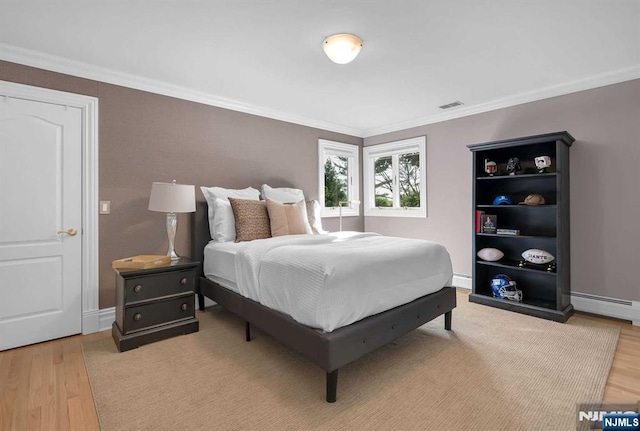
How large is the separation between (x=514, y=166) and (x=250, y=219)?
299 centimetres

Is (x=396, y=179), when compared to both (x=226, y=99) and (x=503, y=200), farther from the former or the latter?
(x=226, y=99)

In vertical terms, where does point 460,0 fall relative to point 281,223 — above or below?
above

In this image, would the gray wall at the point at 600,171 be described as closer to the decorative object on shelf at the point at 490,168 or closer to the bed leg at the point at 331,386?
the decorative object on shelf at the point at 490,168

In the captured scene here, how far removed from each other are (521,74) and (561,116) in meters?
0.82

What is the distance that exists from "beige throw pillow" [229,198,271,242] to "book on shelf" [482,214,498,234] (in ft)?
8.36

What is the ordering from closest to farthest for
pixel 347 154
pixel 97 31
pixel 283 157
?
1. pixel 97 31
2. pixel 283 157
3. pixel 347 154

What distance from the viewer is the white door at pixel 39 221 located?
263 centimetres

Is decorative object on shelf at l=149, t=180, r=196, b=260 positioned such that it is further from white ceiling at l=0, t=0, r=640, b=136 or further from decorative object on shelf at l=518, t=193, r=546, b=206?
decorative object on shelf at l=518, t=193, r=546, b=206

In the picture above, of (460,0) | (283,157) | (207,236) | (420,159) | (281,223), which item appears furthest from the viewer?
(420,159)

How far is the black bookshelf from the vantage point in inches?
127

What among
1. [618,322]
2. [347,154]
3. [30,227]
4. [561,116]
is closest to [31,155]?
[30,227]

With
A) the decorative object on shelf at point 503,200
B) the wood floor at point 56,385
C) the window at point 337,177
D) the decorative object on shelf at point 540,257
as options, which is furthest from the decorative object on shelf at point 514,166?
the window at point 337,177

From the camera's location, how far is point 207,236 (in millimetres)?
3693

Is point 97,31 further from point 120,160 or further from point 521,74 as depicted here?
point 521,74
